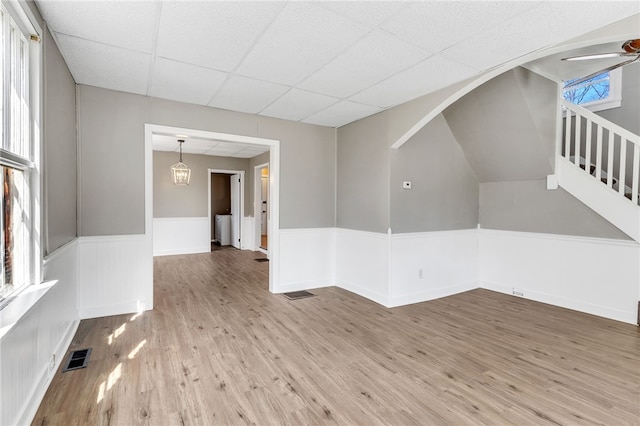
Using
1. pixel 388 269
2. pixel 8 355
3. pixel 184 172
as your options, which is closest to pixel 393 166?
pixel 388 269

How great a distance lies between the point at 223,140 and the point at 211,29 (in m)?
2.04

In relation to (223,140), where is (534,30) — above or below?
above

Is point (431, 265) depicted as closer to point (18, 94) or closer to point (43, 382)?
point (43, 382)

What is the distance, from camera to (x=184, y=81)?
3117mm

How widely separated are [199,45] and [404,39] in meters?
1.56

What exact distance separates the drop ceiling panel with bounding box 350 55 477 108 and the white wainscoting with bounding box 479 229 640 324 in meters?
2.62

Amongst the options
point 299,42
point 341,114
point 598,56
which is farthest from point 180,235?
point 598,56

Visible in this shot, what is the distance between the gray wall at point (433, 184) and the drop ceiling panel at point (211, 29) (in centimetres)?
225

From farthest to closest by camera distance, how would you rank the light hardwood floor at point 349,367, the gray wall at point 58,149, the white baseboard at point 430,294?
1. the white baseboard at point 430,294
2. the gray wall at point 58,149
3. the light hardwood floor at point 349,367

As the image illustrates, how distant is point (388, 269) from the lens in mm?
3918

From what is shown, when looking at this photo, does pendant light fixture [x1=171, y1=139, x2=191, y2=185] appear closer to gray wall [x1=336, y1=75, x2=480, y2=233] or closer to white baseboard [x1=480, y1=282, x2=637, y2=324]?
gray wall [x1=336, y1=75, x2=480, y2=233]

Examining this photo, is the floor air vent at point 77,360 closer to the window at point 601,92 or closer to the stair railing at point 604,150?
the stair railing at point 604,150

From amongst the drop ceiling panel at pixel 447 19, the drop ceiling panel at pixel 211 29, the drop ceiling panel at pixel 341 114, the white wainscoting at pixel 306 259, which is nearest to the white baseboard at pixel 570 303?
the white wainscoting at pixel 306 259

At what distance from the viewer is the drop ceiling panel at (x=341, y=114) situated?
384 centimetres
